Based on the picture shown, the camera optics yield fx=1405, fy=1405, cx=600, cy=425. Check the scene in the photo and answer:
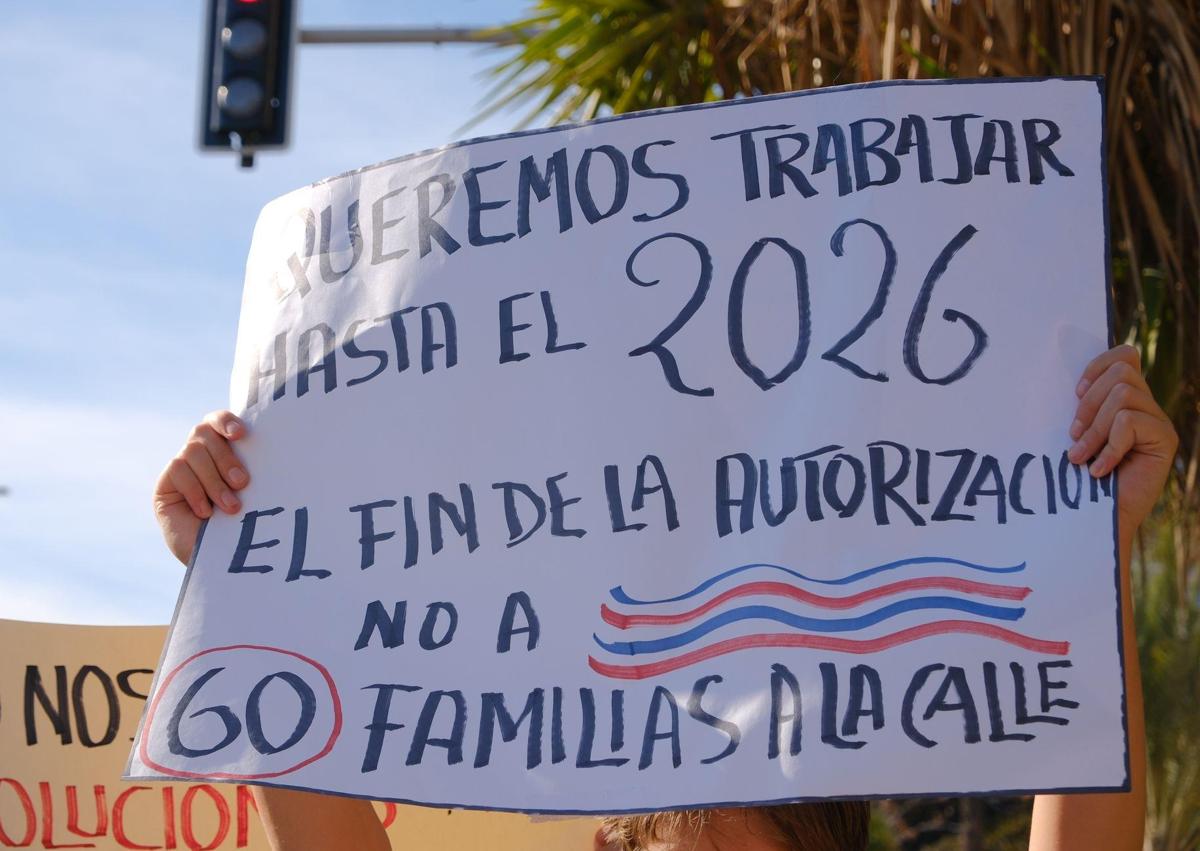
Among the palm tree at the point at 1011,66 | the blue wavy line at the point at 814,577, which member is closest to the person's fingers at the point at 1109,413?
the blue wavy line at the point at 814,577

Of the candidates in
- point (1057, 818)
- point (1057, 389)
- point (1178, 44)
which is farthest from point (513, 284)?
point (1178, 44)

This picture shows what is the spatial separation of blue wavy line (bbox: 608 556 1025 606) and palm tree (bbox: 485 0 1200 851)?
1786 millimetres

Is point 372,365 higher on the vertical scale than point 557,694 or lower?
higher

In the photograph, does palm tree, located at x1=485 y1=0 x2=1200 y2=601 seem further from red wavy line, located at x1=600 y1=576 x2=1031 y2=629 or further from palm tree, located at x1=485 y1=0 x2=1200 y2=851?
red wavy line, located at x1=600 y1=576 x2=1031 y2=629

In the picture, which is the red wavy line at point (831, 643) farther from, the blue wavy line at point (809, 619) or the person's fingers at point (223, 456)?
the person's fingers at point (223, 456)

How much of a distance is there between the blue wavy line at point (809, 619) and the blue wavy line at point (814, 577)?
0.04 metres

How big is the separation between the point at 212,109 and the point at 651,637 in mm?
3141

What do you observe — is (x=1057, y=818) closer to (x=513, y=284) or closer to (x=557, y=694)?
(x=557, y=694)

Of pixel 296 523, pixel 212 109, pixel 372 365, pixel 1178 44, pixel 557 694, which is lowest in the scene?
pixel 557 694

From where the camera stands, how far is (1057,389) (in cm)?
159

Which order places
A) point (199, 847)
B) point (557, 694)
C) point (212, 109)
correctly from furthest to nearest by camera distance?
point (212, 109), point (199, 847), point (557, 694)

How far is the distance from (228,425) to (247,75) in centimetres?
266

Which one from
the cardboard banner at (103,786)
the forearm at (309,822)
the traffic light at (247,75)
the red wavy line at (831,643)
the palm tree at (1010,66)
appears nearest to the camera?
the red wavy line at (831,643)

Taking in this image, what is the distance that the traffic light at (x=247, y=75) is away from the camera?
4.18 metres
